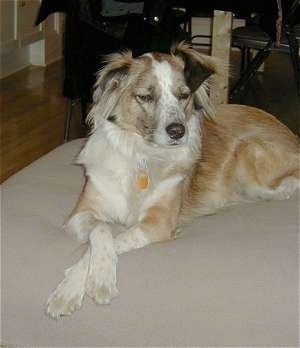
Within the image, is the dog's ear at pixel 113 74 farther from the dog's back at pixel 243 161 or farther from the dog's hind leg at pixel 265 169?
the dog's hind leg at pixel 265 169

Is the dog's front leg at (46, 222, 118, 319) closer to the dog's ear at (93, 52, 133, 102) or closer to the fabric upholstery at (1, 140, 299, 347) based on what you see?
the fabric upholstery at (1, 140, 299, 347)

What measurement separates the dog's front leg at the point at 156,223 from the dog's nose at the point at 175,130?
0.21m

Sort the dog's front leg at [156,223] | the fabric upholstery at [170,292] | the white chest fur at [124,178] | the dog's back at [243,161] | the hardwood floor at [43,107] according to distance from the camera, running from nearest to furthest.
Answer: the fabric upholstery at [170,292] → the dog's front leg at [156,223] → the white chest fur at [124,178] → the dog's back at [243,161] → the hardwood floor at [43,107]

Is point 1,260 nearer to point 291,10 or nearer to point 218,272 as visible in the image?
point 218,272

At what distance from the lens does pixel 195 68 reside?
199 centimetres

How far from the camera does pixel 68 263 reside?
172 centimetres

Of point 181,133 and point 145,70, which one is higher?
point 145,70

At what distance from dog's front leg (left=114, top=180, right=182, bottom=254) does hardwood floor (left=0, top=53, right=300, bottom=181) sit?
1256mm

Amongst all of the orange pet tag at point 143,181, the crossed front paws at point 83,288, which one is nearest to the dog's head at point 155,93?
the orange pet tag at point 143,181

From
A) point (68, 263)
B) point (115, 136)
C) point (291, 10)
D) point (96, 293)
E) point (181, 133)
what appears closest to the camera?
point (96, 293)

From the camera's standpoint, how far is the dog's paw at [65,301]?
5.27 feet

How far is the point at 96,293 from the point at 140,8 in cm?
161

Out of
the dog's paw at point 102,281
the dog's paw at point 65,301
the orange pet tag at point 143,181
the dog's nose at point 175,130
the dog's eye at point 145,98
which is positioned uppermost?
the dog's eye at point 145,98

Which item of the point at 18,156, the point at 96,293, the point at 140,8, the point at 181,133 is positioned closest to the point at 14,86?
the point at 18,156
